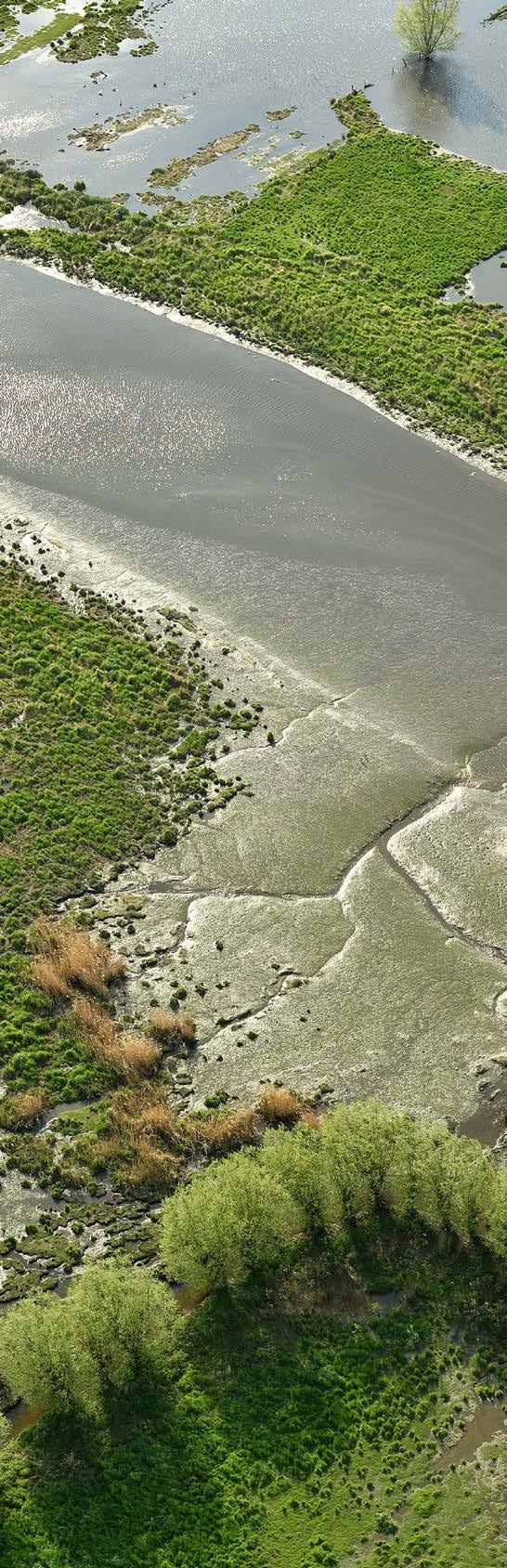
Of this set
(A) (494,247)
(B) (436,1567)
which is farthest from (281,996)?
(A) (494,247)

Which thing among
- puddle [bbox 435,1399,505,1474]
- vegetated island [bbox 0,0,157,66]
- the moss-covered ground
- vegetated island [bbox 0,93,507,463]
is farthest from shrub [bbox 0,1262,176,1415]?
vegetated island [bbox 0,0,157,66]

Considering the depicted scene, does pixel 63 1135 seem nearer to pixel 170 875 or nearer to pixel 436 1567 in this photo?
pixel 170 875

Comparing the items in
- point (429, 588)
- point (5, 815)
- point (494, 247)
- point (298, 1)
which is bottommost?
point (5, 815)

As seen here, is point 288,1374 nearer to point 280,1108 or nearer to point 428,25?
point 280,1108

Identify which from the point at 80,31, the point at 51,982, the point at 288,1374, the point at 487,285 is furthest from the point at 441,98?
the point at 288,1374

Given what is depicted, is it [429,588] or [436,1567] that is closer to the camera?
[436,1567]

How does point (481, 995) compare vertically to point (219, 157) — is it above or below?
below

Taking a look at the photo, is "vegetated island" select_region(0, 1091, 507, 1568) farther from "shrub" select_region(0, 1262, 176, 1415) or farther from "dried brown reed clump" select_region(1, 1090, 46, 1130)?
"dried brown reed clump" select_region(1, 1090, 46, 1130)
